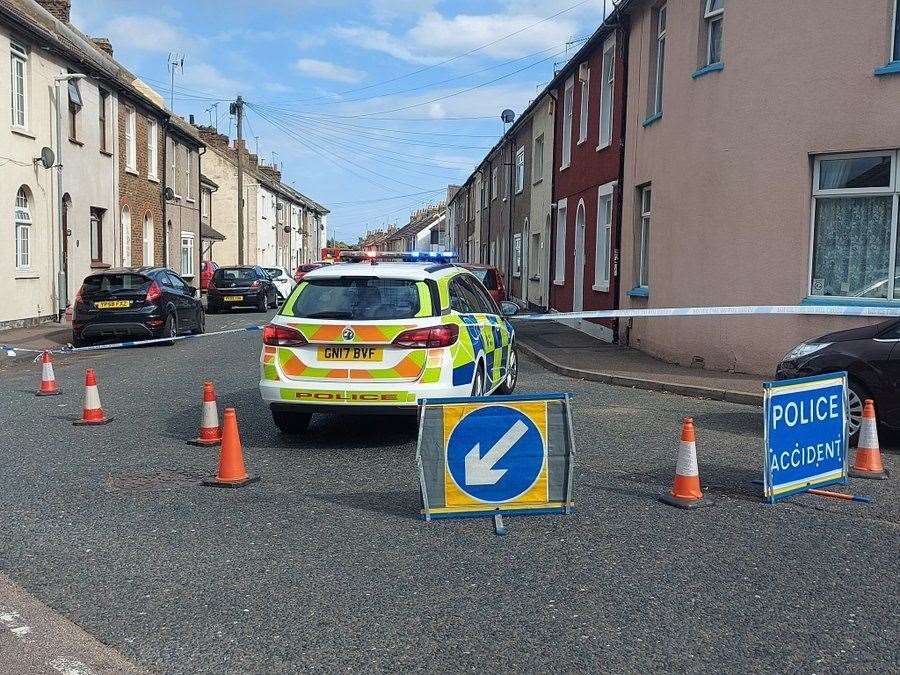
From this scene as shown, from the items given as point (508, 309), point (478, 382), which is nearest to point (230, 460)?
point (478, 382)

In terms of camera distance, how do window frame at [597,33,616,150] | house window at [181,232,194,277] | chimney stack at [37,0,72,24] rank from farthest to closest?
1. house window at [181,232,194,277]
2. chimney stack at [37,0,72,24]
3. window frame at [597,33,616,150]

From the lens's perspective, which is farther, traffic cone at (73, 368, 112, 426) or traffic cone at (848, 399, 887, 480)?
traffic cone at (73, 368, 112, 426)

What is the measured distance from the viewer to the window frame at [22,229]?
19.9 m

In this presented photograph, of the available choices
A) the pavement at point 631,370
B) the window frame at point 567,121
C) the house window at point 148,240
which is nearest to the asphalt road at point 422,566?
the pavement at point 631,370

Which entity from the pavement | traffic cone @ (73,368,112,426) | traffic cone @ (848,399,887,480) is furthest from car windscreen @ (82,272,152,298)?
traffic cone @ (848,399,887,480)

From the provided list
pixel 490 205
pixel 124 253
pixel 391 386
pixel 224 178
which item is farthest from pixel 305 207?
pixel 391 386

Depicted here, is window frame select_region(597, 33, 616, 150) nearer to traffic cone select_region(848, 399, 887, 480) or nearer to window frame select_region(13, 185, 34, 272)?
traffic cone select_region(848, 399, 887, 480)

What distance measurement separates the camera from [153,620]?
4.11 metres

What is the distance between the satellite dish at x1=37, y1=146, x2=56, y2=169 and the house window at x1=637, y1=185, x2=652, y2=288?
13.6 m

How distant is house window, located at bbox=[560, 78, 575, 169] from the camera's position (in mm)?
23309

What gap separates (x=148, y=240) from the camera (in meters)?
30.4

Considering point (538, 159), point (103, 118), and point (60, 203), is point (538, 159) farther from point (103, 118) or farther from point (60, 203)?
point (60, 203)

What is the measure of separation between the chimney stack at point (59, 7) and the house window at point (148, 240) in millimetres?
6565

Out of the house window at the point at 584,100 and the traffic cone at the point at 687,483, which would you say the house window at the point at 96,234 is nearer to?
the house window at the point at 584,100
